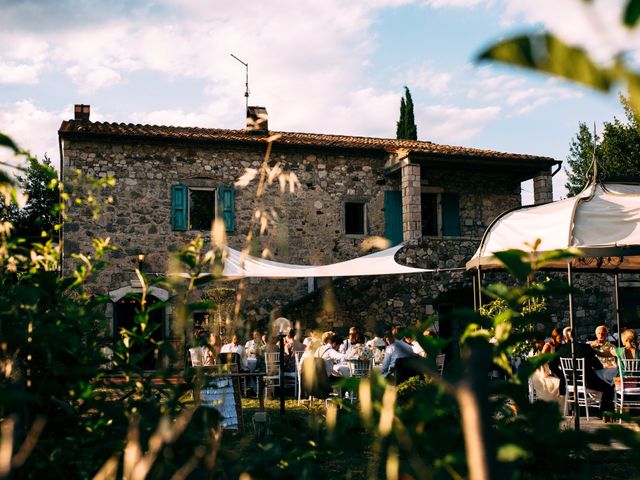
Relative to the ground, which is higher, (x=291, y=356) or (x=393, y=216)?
(x=393, y=216)

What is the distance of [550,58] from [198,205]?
13116 mm

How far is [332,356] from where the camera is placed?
8.86 metres

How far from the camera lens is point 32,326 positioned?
117 cm

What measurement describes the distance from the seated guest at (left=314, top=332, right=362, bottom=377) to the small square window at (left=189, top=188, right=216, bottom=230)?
473cm

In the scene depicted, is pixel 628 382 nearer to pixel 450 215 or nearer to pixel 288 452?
pixel 288 452

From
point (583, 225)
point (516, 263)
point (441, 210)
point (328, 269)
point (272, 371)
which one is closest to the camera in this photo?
point (516, 263)

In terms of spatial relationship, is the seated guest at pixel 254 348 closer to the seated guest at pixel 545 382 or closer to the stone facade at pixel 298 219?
the stone facade at pixel 298 219

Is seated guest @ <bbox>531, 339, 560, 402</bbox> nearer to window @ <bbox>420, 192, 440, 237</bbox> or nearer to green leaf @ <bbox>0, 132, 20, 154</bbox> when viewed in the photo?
green leaf @ <bbox>0, 132, 20, 154</bbox>

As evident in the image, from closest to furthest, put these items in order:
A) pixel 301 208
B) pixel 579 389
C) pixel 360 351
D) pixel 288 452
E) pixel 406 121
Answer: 1. pixel 288 452
2. pixel 579 389
3. pixel 360 351
4. pixel 301 208
5. pixel 406 121

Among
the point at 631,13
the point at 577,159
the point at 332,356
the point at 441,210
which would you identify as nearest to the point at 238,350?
the point at 332,356

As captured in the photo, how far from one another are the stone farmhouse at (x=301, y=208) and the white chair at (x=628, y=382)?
20.5ft

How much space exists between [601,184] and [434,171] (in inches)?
297

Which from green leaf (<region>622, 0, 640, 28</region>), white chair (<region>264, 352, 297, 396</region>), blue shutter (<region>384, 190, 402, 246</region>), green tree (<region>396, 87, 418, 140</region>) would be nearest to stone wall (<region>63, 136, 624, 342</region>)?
blue shutter (<region>384, 190, 402, 246</region>)

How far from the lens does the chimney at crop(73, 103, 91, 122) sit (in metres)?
13.8
